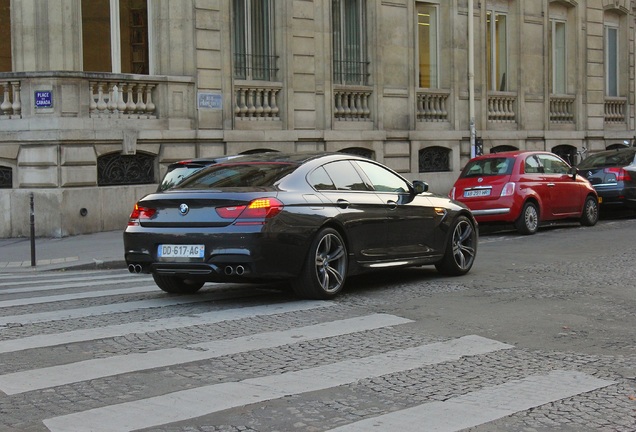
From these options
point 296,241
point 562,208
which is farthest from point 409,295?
point 562,208

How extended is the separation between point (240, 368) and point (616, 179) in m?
18.0

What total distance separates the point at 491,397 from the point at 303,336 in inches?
93.0

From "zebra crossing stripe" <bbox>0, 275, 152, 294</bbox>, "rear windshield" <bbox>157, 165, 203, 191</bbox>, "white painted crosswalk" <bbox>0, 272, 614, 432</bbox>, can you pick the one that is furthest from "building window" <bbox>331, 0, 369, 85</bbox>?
"white painted crosswalk" <bbox>0, 272, 614, 432</bbox>

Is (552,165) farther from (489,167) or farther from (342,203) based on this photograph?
(342,203)

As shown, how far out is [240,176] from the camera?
1091cm

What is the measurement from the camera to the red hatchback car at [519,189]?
781 inches

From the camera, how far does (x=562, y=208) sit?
21219 mm

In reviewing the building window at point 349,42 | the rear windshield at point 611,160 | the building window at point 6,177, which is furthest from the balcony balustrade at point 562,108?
the building window at point 6,177

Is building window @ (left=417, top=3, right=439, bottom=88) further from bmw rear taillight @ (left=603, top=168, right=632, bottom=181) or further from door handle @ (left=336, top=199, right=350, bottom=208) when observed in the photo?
door handle @ (left=336, top=199, right=350, bottom=208)

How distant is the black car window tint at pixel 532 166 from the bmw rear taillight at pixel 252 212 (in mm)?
10979

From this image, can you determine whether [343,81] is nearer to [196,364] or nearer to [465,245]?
[465,245]

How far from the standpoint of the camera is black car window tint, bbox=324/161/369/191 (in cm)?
1135

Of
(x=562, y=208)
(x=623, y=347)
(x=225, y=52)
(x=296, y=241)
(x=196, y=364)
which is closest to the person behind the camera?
(x=196, y=364)

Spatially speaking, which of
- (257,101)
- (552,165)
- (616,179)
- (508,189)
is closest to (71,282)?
(508,189)
